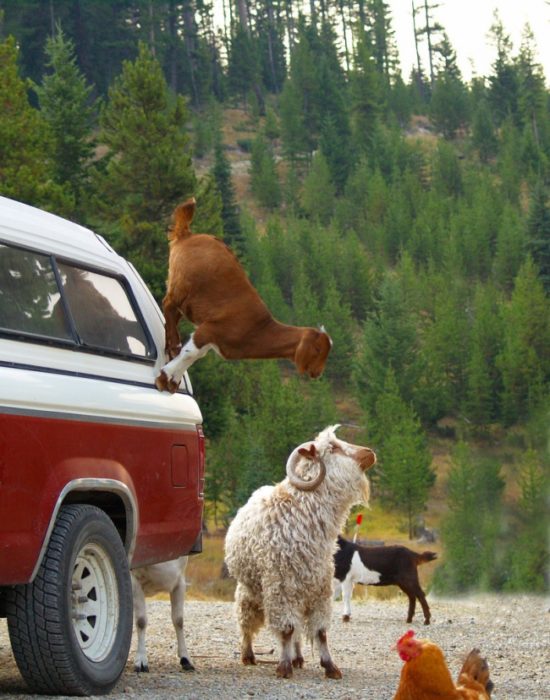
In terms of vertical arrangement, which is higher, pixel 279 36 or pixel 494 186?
pixel 279 36

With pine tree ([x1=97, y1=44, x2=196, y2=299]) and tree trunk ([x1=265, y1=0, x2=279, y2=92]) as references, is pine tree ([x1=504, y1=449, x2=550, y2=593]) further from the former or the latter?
tree trunk ([x1=265, y1=0, x2=279, y2=92])

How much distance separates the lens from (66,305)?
693cm

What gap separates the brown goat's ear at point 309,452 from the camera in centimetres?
970

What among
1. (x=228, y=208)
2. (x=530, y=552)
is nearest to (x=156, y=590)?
(x=530, y=552)

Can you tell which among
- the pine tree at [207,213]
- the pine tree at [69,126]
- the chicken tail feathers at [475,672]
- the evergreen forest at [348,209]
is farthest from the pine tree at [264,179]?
the chicken tail feathers at [475,672]

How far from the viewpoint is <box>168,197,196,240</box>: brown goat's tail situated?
8.34 m

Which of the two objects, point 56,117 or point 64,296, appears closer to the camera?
point 64,296

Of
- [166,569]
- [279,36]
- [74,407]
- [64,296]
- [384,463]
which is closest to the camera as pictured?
[74,407]

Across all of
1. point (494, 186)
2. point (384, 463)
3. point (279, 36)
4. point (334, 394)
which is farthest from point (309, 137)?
point (384, 463)

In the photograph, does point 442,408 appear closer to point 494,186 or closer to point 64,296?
point 494,186

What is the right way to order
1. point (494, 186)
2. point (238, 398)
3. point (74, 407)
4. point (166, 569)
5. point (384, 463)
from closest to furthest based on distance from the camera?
1. point (74, 407)
2. point (166, 569)
3. point (238, 398)
4. point (384, 463)
5. point (494, 186)

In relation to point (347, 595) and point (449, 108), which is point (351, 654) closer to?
point (347, 595)

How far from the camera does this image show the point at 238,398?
168 ft

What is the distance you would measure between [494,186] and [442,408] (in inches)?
1593
